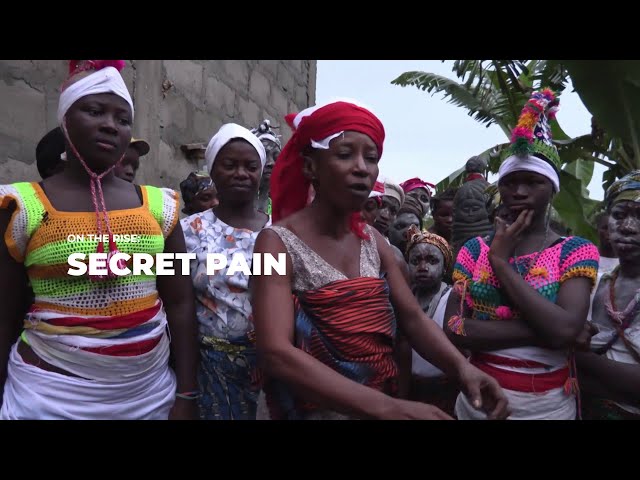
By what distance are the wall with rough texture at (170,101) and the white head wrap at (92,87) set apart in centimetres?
183

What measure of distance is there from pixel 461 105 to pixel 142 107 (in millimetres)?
7118

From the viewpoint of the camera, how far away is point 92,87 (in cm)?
A: 224

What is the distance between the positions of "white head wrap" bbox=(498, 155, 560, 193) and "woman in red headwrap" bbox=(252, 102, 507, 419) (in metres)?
0.87

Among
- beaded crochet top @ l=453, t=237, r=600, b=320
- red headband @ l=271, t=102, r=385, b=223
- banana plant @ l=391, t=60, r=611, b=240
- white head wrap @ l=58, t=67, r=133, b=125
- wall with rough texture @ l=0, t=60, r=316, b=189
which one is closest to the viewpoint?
red headband @ l=271, t=102, r=385, b=223

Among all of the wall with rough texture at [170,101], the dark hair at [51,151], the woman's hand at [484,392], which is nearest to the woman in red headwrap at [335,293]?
the woman's hand at [484,392]

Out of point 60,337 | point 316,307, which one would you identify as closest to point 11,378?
point 60,337

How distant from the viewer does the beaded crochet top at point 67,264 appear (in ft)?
6.84

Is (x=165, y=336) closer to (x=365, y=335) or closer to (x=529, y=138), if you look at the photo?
(x=365, y=335)

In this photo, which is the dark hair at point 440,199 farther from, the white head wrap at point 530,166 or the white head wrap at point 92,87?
the white head wrap at point 92,87

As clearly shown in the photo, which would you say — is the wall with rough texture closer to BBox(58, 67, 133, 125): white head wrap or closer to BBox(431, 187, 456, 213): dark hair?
BBox(58, 67, 133, 125): white head wrap

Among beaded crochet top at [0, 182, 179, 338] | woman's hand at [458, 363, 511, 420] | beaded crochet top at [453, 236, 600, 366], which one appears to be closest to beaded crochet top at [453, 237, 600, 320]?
beaded crochet top at [453, 236, 600, 366]

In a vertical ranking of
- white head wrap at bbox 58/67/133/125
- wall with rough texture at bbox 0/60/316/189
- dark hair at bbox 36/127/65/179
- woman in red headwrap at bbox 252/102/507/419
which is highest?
wall with rough texture at bbox 0/60/316/189

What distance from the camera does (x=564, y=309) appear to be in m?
2.50

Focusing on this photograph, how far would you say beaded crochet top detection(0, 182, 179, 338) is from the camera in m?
2.09
